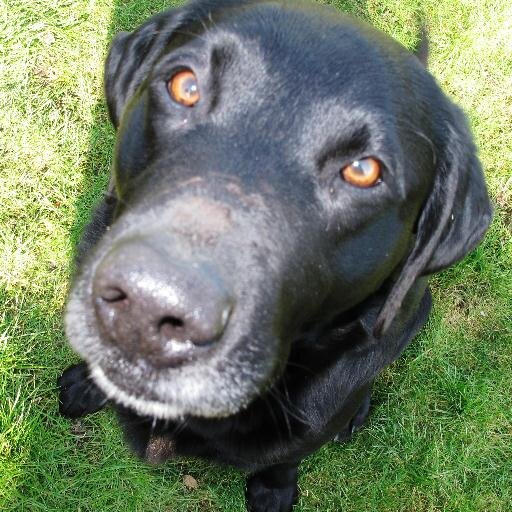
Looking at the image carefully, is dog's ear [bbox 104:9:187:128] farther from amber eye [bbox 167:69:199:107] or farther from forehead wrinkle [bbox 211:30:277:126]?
forehead wrinkle [bbox 211:30:277:126]

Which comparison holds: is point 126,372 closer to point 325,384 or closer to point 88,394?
point 325,384

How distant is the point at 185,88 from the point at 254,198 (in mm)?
515

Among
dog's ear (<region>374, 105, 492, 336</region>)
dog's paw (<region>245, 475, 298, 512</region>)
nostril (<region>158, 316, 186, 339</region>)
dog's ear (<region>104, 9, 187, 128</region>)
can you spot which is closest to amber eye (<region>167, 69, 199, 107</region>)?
dog's ear (<region>104, 9, 187, 128</region>)

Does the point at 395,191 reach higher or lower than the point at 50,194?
higher

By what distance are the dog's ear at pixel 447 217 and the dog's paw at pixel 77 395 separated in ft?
5.72

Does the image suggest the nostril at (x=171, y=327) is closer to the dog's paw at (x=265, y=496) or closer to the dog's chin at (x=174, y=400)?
the dog's chin at (x=174, y=400)

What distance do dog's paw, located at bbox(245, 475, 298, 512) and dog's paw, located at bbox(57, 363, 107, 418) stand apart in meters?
0.92

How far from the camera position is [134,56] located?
8.52 feet

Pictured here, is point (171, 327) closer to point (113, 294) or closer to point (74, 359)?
point (113, 294)

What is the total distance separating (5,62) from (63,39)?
41 centimetres

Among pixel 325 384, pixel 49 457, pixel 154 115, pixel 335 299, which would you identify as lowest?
pixel 49 457

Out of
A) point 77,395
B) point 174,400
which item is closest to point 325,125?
point 174,400

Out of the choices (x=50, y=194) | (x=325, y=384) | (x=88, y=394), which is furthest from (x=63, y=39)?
(x=325, y=384)

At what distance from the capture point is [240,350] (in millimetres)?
1853
